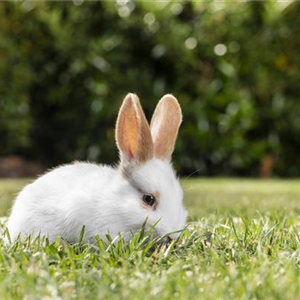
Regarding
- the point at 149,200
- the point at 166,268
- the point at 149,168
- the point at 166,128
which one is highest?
the point at 166,128

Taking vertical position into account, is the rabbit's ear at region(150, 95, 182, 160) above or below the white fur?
above

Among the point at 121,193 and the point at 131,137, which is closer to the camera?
the point at 121,193

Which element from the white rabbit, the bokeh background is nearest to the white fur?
the white rabbit

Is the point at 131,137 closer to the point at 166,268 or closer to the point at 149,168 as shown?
the point at 149,168

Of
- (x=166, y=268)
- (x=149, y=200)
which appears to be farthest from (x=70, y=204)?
(x=166, y=268)

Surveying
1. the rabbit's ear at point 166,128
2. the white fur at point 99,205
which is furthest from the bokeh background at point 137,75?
the white fur at point 99,205

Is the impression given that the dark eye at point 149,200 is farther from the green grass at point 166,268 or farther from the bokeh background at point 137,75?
the bokeh background at point 137,75

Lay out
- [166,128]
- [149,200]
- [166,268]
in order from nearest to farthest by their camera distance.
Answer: [166,268] → [149,200] → [166,128]

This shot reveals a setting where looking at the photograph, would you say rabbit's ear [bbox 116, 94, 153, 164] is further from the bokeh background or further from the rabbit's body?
the bokeh background
